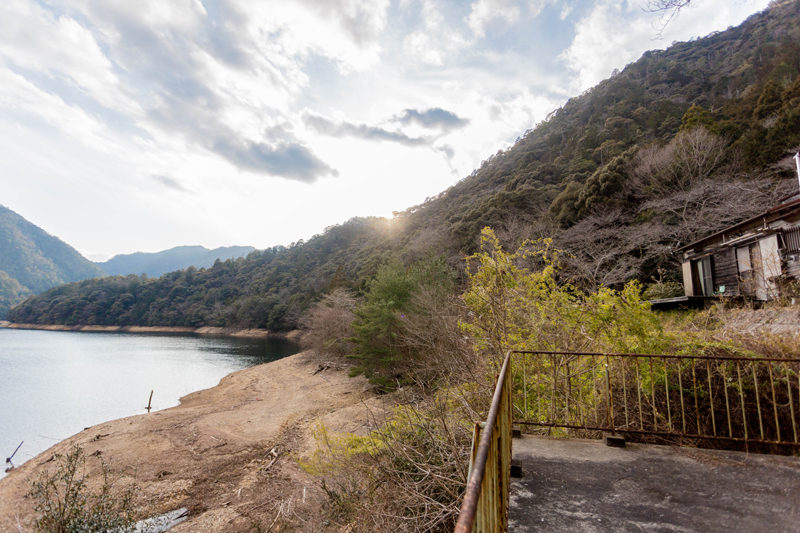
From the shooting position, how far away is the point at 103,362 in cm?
3569

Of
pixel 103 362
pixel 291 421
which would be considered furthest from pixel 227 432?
pixel 103 362

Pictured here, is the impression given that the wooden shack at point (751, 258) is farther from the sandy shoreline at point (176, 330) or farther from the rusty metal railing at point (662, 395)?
the sandy shoreline at point (176, 330)

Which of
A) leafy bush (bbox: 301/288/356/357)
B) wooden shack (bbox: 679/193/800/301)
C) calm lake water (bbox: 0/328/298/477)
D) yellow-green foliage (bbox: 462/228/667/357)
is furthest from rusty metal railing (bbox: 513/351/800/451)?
leafy bush (bbox: 301/288/356/357)

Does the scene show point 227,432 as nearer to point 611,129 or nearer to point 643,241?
point 643,241

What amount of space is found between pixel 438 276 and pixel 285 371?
16.4 meters

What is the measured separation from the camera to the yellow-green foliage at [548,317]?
5266mm

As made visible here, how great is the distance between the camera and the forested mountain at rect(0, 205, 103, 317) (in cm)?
11923

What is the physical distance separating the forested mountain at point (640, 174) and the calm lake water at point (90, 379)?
15.3 metres

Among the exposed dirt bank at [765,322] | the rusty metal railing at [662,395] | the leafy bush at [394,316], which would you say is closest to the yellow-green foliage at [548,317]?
the rusty metal railing at [662,395]

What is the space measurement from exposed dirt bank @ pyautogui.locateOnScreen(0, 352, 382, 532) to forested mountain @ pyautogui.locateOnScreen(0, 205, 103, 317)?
134 meters

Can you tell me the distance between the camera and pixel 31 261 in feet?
467

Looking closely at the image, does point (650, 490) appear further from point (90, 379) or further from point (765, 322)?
point (90, 379)

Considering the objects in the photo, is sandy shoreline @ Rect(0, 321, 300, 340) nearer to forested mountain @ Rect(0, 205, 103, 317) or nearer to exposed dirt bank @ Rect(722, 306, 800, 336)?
forested mountain @ Rect(0, 205, 103, 317)

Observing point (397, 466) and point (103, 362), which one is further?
point (103, 362)
